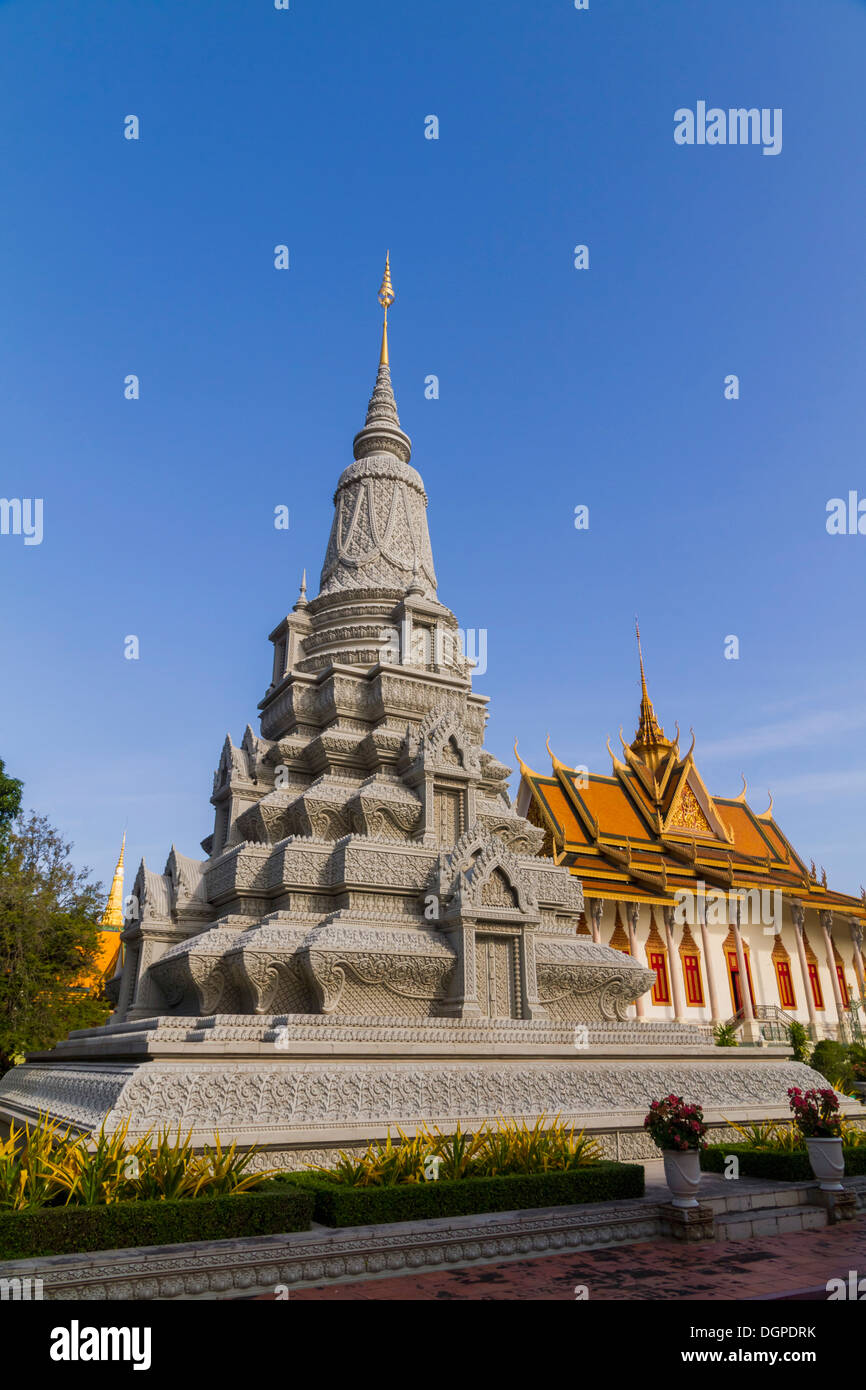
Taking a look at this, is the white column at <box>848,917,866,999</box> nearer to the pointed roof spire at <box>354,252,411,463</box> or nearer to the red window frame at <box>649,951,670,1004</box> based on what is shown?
the red window frame at <box>649,951,670,1004</box>

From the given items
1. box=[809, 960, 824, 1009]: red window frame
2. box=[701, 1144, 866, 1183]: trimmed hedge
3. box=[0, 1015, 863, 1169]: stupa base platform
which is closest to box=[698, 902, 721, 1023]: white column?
box=[809, 960, 824, 1009]: red window frame

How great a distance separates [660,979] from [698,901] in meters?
3.39

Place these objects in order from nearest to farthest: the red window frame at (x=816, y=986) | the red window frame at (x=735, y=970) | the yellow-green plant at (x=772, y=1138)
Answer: the yellow-green plant at (x=772, y=1138)
the red window frame at (x=735, y=970)
the red window frame at (x=816, y=986)

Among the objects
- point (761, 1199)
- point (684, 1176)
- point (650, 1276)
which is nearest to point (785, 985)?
point (761, 1199)

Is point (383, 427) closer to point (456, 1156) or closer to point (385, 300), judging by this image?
point (385, 300)

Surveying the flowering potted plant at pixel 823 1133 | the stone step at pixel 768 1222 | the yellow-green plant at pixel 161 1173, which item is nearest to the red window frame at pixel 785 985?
the flowering potted plant at pixel 823 1133

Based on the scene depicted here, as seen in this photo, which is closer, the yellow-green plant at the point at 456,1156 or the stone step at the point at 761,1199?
the yellow-green plant at the point at 456,1156

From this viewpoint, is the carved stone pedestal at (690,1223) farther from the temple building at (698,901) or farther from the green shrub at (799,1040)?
the temple building at (698,901)

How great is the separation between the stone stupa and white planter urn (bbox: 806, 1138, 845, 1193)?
2.95 meters

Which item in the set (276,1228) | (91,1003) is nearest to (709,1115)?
(276,1228)

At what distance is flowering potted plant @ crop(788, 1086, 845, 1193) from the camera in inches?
362

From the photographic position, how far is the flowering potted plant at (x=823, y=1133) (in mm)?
9195

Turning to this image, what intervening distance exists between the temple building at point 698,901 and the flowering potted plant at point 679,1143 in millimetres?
22057

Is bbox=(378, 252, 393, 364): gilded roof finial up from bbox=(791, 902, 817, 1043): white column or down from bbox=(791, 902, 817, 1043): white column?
up
